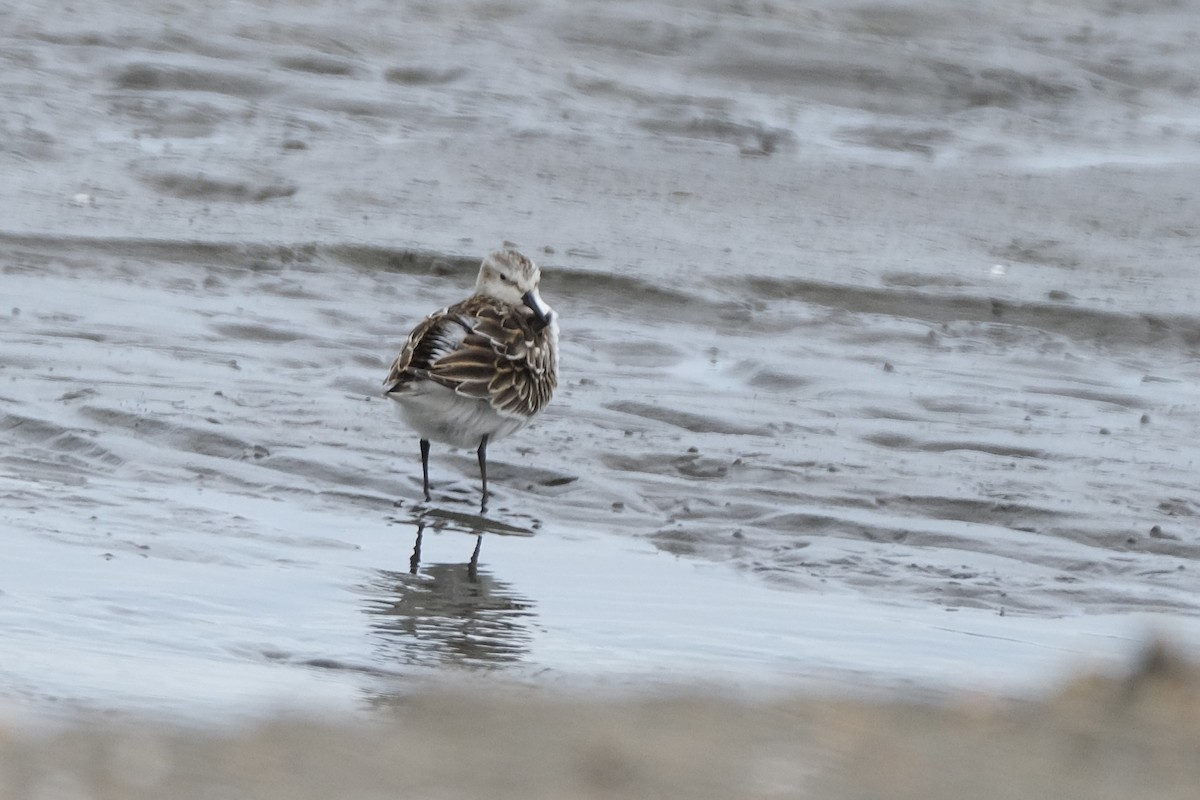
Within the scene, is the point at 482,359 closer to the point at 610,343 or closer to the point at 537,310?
the point at 537,310

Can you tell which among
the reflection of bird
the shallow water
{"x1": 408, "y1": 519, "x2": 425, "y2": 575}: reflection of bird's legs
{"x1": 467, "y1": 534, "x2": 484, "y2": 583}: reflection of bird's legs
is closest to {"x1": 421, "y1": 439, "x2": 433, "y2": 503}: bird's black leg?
the shallow water

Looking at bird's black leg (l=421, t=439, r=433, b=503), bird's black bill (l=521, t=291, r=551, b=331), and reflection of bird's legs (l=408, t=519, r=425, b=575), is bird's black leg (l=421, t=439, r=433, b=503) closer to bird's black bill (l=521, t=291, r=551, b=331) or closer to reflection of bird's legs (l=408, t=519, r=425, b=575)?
reflection of bird's legs (l=408, t=519, r=425, b=575)

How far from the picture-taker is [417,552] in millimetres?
6965

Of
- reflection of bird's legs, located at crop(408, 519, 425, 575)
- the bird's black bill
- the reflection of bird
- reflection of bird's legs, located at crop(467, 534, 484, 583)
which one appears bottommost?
reflection of bird's legs, located at crop(408, 519, 425, 575)

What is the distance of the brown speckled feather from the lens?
7656 millimetres

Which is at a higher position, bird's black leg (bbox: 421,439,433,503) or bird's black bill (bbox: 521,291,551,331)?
bird's black bill (bbox: 521,291,551,331)

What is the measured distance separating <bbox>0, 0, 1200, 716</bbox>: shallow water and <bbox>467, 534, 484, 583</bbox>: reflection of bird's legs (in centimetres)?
4

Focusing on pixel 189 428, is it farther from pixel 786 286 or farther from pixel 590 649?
pixel 786 286

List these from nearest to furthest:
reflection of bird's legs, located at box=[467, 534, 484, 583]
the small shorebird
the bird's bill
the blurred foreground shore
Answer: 1. the blurred foreground shore
2. reflection of bird's legs, located at box=[467, 534, 484, 583]
3. the small shorebird
4. the bird's bill

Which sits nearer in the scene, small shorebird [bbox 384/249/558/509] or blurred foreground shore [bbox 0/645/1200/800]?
blurred foreground shore [bbox 0/645/1200/800]

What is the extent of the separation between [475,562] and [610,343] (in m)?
3.65

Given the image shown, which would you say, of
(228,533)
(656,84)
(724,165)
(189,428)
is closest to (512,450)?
(189,428)

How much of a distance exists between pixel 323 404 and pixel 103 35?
30.5 feet

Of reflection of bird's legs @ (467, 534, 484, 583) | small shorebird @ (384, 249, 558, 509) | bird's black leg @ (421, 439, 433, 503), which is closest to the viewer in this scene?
reflection of bird's legs @ (467, 534, 484, 583)
